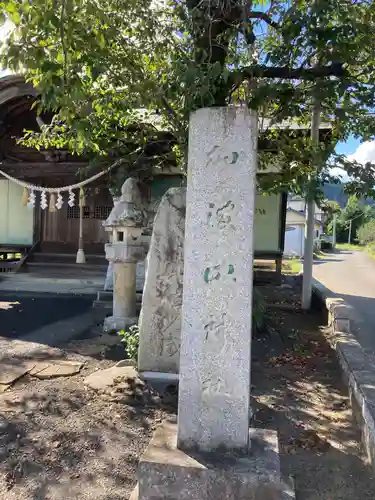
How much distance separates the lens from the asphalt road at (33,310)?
7660 millimetres

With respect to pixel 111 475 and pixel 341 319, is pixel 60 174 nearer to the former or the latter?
pixel 341 319

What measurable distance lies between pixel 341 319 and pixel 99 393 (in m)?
4.23

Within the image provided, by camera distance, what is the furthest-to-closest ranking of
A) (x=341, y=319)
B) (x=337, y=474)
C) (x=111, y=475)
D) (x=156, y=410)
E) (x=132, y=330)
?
(x=341, y=319) < (x=132, y=330) < (x=156, y=410) < (x=337, y=474) < (x=111, y=475)

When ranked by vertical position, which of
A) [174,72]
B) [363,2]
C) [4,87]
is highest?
[4,87]

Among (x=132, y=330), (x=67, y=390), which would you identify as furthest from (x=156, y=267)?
(x=67, y=390)

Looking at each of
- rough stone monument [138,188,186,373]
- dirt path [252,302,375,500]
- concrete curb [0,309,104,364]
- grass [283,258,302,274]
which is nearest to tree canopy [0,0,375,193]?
rough stone monument [138,188,186,373]

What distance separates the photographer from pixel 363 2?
168 inches

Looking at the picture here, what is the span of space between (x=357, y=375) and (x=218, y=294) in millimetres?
2686

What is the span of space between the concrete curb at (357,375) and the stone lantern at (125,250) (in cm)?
328

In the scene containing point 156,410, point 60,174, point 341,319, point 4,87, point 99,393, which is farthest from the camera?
point 60,174

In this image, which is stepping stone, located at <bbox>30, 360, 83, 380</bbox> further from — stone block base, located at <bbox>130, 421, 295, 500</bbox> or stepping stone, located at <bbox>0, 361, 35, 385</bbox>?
stone block base, located at <bbox>130, 421, 295, 500</bbox>

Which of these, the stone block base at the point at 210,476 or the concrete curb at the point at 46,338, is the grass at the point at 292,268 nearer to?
the concrete curb at the point at 46,338

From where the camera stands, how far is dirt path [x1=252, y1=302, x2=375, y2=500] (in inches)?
126

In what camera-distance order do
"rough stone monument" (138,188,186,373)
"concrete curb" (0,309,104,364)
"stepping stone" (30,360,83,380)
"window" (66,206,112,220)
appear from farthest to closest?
"window" (66,206,112,220) < "concrete curb" (0,309,104,364) < "stepping stone" (30,360,83,380) < "rough stone monument" (138,188,186,373)
